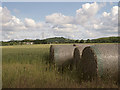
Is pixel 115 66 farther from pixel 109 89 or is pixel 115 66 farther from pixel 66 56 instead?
pixel 66 56

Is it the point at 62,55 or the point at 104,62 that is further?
the point at 62,55

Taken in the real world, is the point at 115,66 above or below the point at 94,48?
below

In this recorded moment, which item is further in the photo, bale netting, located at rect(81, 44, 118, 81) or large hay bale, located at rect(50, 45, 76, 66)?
large hay bale, located at rect(50, 45, 76, 66)

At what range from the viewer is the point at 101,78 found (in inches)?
184

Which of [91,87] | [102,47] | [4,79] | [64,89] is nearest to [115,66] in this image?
[102,47]

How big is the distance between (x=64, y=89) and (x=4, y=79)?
224cm

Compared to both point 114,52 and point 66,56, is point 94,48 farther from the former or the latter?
point 66,56

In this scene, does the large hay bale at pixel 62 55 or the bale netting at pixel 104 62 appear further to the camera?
the large hay bale at pixel 62 55

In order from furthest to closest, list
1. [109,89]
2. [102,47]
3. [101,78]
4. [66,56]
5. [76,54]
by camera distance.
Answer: [66,56] → [76,54] → [102,47] → [101,78] → [109,89]

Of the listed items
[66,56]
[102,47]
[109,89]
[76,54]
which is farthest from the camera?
[66,56]

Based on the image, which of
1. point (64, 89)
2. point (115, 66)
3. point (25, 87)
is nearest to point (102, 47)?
point (115, 66)

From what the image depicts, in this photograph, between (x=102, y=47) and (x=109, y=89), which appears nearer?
(x=109, y=89)

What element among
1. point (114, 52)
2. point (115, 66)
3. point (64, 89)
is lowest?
point (64, 89)

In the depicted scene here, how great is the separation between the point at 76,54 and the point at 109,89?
3388 mm
